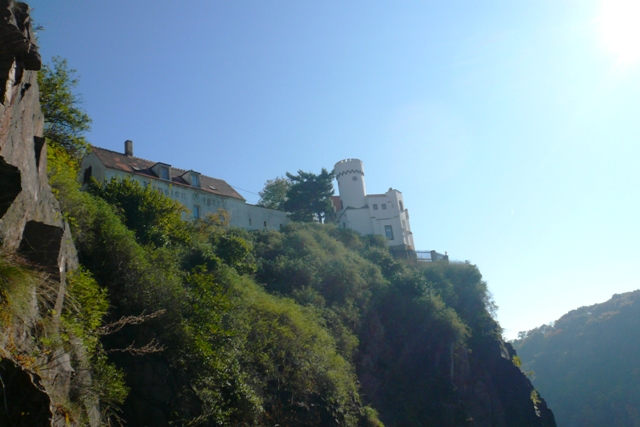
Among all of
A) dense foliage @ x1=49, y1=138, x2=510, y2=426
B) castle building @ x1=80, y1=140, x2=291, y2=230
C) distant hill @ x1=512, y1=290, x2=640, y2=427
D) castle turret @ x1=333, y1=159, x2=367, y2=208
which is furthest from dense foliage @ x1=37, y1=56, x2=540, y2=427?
distant hill @ x1=512, y1=290, x2=640, y2=427

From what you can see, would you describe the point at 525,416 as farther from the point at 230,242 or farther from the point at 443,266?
the point at 230,242

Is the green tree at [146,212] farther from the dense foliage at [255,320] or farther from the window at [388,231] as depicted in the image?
the window at [388,231]

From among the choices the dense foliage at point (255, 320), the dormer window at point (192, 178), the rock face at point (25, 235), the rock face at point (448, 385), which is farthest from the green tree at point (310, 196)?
the rock face at point (25, 235)

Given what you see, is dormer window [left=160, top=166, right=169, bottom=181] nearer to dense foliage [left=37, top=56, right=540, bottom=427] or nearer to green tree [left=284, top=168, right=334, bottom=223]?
dense foliage [left=37, top=56, right=540, bottom=427]

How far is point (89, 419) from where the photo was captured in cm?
1056

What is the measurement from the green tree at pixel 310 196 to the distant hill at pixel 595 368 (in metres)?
48.3

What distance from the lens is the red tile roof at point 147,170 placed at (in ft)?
118

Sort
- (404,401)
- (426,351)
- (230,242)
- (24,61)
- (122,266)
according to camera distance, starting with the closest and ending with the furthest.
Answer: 1. (24,61)
2. (122,266)
3. (230,242)
4. (404,401)
5. (426,351)

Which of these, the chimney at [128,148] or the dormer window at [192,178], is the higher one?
the chimney at [128,148]

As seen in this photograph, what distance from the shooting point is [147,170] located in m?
39.0

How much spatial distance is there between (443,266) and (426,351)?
1358 centimetres

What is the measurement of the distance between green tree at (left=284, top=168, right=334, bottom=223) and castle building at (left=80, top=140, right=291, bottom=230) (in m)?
4.62

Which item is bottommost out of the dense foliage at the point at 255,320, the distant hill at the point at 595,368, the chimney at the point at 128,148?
the distant hill at the point at 595,368

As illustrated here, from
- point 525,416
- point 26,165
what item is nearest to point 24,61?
point 26,165
